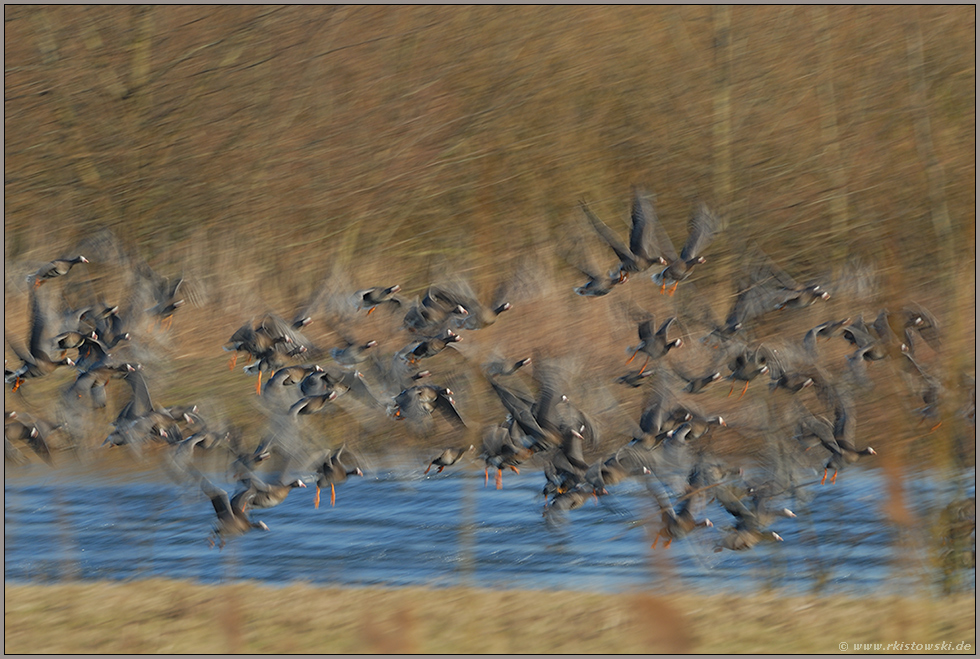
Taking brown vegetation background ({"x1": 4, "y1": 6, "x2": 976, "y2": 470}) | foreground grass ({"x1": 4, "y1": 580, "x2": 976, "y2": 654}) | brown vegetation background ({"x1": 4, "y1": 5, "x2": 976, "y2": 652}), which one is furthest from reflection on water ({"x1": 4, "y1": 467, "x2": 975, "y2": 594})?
brown vegetation background ({"x1": 4, "y1": 6, "x2": 976, "y2": 470})

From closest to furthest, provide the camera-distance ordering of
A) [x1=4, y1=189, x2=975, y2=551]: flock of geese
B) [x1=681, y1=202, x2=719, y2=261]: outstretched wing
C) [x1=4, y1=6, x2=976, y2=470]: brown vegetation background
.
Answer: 1. [x1=4, y1=189, x2=975, y2=551]: flock of geese
2. [x1=681, y1=202, x2=719, y2=261]: outstretched wing
3. [x1=4, y1=6, x2=976, y2=470]: brown vegetation background

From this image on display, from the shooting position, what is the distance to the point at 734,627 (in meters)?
8.40

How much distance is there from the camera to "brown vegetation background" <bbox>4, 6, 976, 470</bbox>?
17.2 meters

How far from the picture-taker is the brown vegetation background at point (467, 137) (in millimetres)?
17219

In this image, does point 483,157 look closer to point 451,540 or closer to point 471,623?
point 451,540

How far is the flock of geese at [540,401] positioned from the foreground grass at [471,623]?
85 centimetres

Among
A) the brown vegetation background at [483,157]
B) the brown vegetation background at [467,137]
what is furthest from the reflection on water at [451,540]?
the brown vegetation background at [467,137]

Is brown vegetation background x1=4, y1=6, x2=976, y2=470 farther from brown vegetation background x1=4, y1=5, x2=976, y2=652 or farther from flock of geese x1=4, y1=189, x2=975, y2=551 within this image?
flock of geese x1=4, y1=189, x2=975, y2=551

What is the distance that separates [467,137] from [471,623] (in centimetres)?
1273

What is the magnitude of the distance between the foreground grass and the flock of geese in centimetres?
85

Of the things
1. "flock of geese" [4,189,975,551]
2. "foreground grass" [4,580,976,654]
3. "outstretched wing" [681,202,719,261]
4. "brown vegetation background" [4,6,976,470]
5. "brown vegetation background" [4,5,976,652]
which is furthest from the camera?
"brown vegetation background" [4,6,976,470]

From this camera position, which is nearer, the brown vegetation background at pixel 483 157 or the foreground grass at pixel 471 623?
the foreground grass at pixel 471 623

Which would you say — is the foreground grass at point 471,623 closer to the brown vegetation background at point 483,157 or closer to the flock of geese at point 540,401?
the flock of geese at point 540,401

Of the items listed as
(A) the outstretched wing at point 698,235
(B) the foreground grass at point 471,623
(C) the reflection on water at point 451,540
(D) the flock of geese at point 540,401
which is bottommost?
(C) the reflection on water at point 451,540
